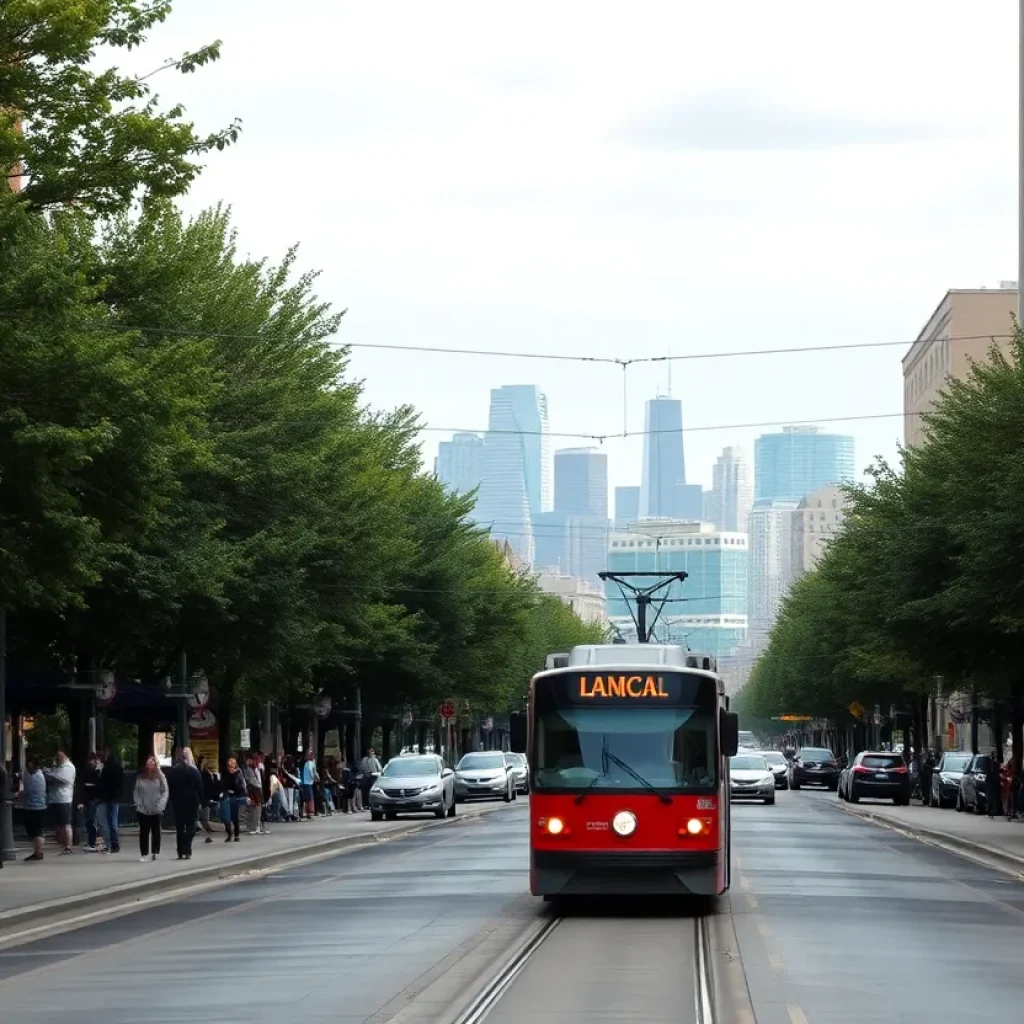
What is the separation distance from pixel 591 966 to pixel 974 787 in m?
45.6

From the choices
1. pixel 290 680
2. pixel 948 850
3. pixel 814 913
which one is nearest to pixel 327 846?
pixel 948 850

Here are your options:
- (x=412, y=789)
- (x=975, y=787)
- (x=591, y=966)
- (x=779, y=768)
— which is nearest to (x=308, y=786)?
(x=412, y=789)

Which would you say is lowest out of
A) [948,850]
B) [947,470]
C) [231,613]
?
[948,850]

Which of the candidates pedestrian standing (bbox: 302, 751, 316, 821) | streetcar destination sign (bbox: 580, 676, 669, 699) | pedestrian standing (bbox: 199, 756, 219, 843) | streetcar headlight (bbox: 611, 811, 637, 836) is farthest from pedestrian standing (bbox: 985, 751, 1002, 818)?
streetcar headlight (bbox: 611, 811, 637, 836)

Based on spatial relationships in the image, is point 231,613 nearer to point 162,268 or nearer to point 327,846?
point 327,846

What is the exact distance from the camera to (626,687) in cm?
2342

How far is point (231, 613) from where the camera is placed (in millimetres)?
41875

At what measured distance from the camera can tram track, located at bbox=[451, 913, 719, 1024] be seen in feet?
48.0

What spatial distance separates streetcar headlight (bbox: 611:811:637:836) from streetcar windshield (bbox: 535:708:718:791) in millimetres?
395

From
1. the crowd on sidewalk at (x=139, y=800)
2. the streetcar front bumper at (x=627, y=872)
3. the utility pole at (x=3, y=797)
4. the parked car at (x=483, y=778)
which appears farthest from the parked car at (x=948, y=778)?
the streetcar front bumper at (x=627, y=872)

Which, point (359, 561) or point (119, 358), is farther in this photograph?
point (359, 561)

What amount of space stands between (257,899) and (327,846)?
14.4m

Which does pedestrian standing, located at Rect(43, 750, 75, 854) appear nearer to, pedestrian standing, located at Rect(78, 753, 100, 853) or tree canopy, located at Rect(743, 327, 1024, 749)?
pedestrian standing, located at Rect(78, 753, 100, 853)

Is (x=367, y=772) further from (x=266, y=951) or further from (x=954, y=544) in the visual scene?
(x=266, y=951)
